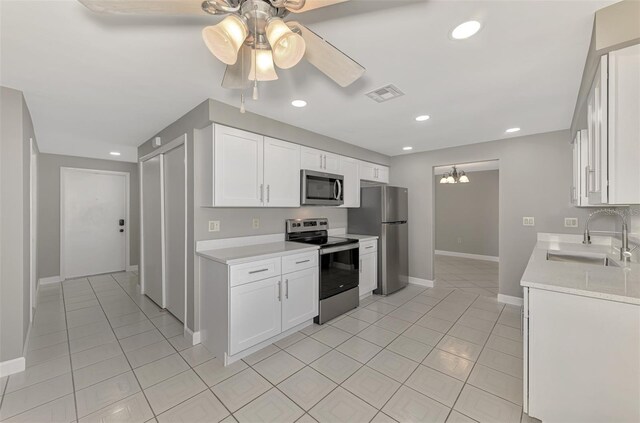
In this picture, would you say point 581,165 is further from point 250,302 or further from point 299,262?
point 250,302

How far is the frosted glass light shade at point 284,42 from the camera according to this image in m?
1.06

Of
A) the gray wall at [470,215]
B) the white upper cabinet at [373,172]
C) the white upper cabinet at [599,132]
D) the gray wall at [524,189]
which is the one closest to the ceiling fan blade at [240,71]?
the white upper cabinet at [599,132]

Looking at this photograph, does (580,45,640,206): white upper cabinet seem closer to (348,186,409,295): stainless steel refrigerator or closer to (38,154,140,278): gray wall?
(348,186,409,295): stainless steel refrigerator

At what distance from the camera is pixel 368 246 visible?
12.7 ft

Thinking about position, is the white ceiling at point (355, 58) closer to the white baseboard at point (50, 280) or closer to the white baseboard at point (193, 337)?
the white baseboard at point (193, 337)

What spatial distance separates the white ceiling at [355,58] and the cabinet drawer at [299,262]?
4.89ft

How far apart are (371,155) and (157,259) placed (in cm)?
354

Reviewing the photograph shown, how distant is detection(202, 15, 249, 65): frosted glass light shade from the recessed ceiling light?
1.14 m

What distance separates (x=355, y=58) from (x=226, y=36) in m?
0.97

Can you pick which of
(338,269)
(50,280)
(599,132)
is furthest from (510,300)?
(50,280)

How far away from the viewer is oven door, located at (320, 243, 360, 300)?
3.05 meters

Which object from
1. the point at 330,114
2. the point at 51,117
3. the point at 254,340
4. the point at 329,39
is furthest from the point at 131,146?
the point at 329,39

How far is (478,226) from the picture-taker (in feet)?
21.9

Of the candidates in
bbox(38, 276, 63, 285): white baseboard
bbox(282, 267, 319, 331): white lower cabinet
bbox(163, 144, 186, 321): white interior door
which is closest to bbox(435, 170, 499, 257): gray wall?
bbox(282, 267, 319, 331): white lower cabinet
